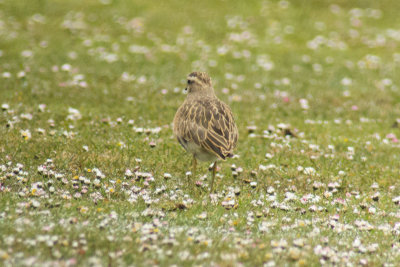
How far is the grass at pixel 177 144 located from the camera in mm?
6188

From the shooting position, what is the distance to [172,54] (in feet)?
62.2

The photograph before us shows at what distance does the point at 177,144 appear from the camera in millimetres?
10914

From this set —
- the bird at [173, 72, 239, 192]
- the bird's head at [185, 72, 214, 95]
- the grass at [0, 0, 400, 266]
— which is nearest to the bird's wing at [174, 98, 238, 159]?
the bird at [173, 72, 239, 192]

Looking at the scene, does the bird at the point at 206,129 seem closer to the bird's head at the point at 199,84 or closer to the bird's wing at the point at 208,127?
the bird's wing at the point at 208,127

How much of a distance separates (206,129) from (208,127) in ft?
0.16

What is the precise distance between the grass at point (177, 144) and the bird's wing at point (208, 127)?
2.67 ft

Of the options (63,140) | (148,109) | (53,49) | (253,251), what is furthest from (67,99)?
(253,251)

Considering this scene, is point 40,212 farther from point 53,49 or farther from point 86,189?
point 53,49

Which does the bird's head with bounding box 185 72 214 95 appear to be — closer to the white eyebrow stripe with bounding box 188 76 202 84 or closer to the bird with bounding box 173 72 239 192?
the white eyebrow stripe with bounding box 188 76 202 84

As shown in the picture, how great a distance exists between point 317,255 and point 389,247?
4.02 feet

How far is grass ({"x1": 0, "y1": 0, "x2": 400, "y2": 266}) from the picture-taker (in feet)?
20.3

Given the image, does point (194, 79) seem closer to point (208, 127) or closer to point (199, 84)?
point (199, 84)

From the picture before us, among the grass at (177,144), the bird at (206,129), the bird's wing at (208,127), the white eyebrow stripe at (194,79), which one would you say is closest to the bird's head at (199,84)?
the white eyebrow stripe at (194,79)

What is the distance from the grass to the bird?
69 cm
